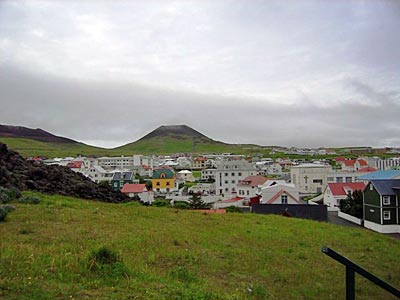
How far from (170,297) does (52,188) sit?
1725cm

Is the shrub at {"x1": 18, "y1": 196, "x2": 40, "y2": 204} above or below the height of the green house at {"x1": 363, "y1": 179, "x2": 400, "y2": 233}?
above

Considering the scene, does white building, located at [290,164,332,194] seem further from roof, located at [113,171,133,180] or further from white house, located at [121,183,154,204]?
roof, located at [113,171,133,180]

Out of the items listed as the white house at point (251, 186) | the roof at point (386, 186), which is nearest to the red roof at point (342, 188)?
the roof at point (386, 186)

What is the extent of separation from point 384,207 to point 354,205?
4.22 m

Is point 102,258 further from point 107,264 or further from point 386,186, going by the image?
point 386,186

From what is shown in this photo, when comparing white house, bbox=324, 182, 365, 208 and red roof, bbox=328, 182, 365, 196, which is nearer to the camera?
white house, bbox=324, 182, 365, 208

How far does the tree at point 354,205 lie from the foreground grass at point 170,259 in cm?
1971

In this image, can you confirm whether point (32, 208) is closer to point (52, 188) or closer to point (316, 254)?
point (52, 188)

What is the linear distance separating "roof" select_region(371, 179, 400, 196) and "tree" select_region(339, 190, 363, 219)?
11.0 ft

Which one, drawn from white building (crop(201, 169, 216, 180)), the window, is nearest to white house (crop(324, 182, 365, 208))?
the window

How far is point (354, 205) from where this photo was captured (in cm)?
3259

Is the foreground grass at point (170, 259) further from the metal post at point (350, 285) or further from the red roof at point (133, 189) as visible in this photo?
the red roof at point (133, 189)

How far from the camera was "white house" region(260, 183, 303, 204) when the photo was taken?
3441 centimetres

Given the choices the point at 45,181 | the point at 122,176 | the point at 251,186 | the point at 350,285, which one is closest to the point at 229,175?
the point at 251,186
